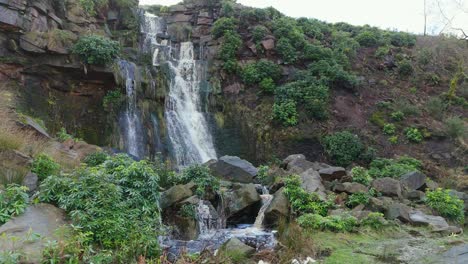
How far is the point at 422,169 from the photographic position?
18766 mm

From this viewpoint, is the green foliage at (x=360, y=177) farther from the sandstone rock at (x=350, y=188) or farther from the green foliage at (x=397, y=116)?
the green foliage at (x=397, y=116)

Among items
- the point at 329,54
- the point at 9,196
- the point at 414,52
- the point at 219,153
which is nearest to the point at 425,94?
the point at 414,52

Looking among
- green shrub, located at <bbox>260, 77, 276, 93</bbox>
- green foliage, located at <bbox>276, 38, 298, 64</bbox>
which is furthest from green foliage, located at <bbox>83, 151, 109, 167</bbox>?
green foliage, located at <bbox>276, 38, 298, 64</bbox>

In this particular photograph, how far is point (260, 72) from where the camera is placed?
72.1 ft

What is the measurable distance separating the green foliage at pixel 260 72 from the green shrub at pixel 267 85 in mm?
314

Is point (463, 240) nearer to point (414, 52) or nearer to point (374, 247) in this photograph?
point (374, 247)

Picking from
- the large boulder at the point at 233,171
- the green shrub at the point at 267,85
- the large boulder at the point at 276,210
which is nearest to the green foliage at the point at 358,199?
the large boulder at the point at 276,210

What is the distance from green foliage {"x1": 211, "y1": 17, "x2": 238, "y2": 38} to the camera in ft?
76.5

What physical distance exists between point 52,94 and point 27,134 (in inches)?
225

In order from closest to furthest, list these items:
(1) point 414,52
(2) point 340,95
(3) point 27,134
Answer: (3) point 27,134 → (2) point 340,95 → (1) point 414,52

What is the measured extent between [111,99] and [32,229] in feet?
39.1

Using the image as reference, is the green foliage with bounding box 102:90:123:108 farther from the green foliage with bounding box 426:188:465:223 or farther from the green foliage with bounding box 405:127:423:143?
the green foliage with bounding box 405:127:423:143

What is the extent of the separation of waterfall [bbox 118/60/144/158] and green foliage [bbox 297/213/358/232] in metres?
9.84

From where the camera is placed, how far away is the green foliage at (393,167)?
54.4ft
